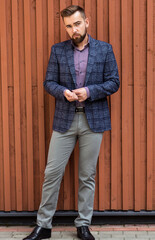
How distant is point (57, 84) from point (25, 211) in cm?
154

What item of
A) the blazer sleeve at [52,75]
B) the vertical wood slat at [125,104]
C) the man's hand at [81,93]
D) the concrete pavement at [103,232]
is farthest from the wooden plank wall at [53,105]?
the man's hand at [81,93]

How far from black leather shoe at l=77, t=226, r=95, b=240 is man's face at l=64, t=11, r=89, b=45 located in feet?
6.18

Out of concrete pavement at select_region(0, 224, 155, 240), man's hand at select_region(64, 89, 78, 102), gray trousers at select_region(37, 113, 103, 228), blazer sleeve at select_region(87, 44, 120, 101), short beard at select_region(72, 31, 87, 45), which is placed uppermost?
short beard at select_region(72, 31, 87, 45)

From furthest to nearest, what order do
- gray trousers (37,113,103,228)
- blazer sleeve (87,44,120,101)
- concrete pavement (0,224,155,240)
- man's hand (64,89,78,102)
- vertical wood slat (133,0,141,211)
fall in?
vertical wood slat (133,0,141,211) → concrete pavement (0,224,155,240) → gray trousers (37,113,103,228) → blazer sleeve (87,44,120,101) → man's hand (64,89,78,102)

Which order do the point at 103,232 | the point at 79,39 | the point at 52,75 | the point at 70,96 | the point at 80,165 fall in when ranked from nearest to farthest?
1. the point at 70,96
2. the point at 79,39
3. the point at 52,75
4. the point at 80,165
5. the point at 103,232

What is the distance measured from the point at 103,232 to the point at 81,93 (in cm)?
154

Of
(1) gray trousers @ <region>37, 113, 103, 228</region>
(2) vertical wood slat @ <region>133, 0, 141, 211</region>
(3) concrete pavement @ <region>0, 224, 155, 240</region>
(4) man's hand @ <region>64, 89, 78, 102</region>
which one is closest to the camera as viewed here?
(4) man's hand @ <region>64, 89, 78, 102</region>

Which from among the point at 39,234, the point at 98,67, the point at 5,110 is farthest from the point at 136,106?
the point at 39,234

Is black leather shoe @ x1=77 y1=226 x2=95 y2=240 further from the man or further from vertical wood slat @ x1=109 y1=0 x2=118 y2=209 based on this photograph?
vertical wood slat @ x1=109 y1=0 x2=118 y2=209

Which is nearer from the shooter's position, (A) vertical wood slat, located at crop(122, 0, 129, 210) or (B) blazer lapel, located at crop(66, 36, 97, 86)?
(B) blazer lapel, located at crop(66, 36, 97, 86)

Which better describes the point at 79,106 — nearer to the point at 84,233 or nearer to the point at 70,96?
the point at 70,96

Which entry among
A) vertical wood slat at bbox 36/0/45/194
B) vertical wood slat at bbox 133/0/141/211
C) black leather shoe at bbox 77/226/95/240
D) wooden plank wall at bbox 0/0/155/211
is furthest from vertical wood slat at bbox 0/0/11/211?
vertical wood slat at bbox 133/0/141/211

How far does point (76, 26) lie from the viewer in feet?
12.1

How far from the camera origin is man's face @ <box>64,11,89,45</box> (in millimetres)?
3679
